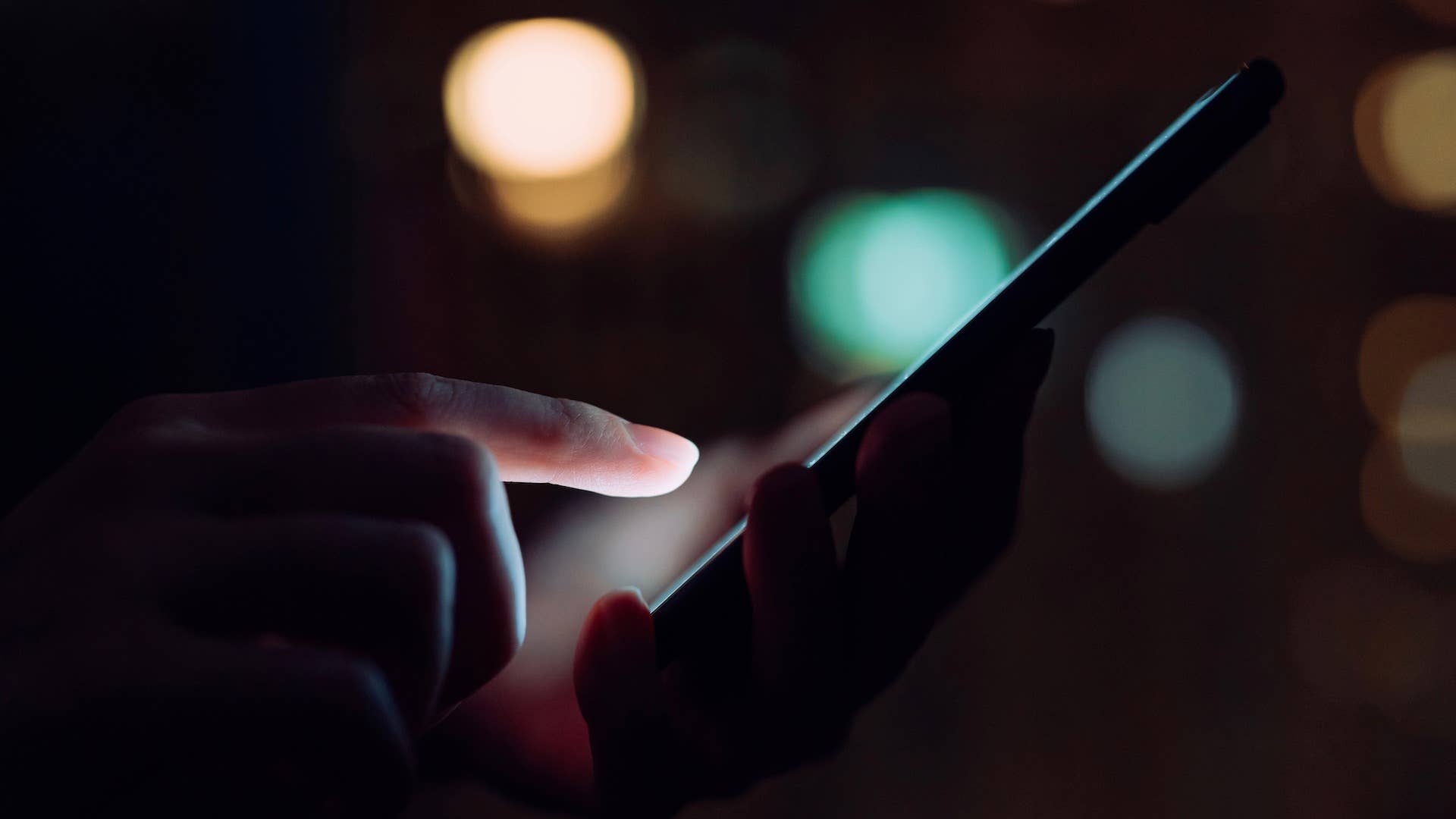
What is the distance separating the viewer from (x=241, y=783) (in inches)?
7.4

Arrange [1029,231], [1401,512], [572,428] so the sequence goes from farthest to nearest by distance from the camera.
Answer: [1029,231]
[1401,512]
[572,428]

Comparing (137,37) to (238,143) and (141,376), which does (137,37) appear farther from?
(141,376)

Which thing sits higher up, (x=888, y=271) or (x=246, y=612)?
A: (x=246, y=612)

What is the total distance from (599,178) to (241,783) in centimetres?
101

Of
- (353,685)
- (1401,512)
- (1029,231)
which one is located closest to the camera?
(353,685)

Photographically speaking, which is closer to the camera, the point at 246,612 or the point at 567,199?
the point at 246,612

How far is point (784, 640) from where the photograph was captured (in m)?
0.31

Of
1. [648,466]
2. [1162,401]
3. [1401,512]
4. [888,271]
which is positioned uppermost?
[648,466]

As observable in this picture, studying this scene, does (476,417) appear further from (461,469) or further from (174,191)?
(174,191)

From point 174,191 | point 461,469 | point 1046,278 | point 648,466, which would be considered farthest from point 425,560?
point 174,191

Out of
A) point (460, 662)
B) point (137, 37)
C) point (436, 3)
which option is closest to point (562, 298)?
point (436, 3)

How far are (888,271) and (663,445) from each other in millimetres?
875

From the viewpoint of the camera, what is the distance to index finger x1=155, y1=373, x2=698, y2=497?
0.85ft

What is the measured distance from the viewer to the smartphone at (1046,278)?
292mm
